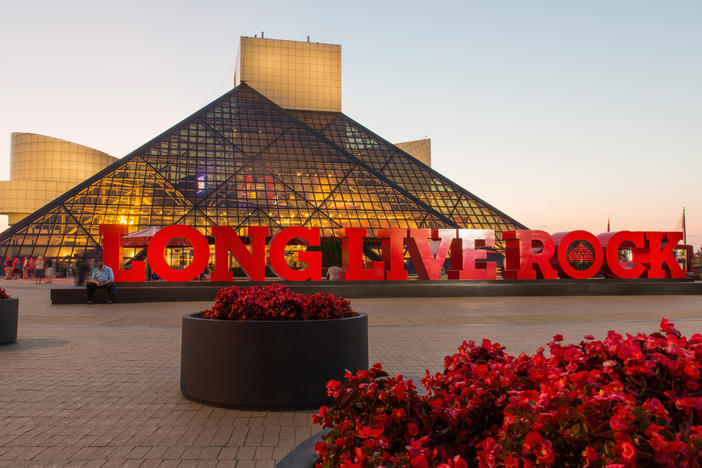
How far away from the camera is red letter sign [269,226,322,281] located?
19.4 metres

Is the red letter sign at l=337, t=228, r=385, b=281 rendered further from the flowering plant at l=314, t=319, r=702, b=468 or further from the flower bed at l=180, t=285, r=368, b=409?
the flowering plant at l=314, t=319, r=702, b=468

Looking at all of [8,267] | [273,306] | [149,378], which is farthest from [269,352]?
[8,267]

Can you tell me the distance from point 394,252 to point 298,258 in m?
3.99

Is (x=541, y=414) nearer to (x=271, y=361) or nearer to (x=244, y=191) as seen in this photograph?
(x=271, y=361)

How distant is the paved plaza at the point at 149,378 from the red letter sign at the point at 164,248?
385cm

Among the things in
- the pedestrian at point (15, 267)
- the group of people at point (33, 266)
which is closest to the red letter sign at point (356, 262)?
the group of people at point (33, 266)

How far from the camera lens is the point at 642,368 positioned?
190 centimetres

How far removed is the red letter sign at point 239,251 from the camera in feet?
62.6

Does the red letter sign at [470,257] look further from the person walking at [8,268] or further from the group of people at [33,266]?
the person walking at [8,268]

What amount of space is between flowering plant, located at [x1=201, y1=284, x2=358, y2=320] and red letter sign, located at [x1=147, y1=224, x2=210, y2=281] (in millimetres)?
13494

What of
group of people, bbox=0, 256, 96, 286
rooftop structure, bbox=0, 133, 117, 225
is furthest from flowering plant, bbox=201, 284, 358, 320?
rooftop structure, bbox=0, 133, 117, 225

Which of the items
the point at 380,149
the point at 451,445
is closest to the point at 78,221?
the point at 380,149

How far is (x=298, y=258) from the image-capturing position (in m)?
19.9

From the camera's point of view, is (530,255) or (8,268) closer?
(530,255)
